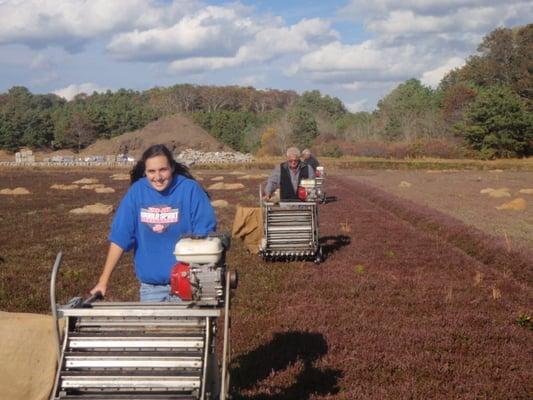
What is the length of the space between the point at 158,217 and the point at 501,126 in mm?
74519

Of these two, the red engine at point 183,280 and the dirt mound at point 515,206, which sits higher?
the red engine at point 183,280

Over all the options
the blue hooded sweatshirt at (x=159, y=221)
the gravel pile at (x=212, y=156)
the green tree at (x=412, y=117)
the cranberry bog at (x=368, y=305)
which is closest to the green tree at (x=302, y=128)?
the green tree at (x=412, y=117)

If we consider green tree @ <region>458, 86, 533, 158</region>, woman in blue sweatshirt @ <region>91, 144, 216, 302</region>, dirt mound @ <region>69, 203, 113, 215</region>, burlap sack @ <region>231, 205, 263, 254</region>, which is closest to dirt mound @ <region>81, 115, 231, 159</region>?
green tree @ <region>458, 86, 533, 158</region>

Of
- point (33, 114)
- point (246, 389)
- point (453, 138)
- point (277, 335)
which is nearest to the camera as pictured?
point (246, 389)

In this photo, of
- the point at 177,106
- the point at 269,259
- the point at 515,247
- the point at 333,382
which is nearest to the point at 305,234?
the point at 269,259

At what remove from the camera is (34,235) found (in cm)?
1881

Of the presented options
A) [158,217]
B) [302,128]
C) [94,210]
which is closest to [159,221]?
[158,217]

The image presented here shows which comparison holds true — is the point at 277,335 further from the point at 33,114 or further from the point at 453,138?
the point at 33,114

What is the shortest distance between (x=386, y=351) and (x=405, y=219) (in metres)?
15.3

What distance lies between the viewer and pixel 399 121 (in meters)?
116

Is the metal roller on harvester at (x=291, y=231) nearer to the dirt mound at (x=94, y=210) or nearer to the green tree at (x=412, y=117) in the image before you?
the dirt mound at (x=94, y=210)

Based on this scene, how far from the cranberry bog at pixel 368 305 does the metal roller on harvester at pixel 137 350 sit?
2.04 m

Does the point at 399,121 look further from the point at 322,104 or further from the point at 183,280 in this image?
the point at 183,280

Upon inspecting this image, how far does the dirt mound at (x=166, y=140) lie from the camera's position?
105188mm
